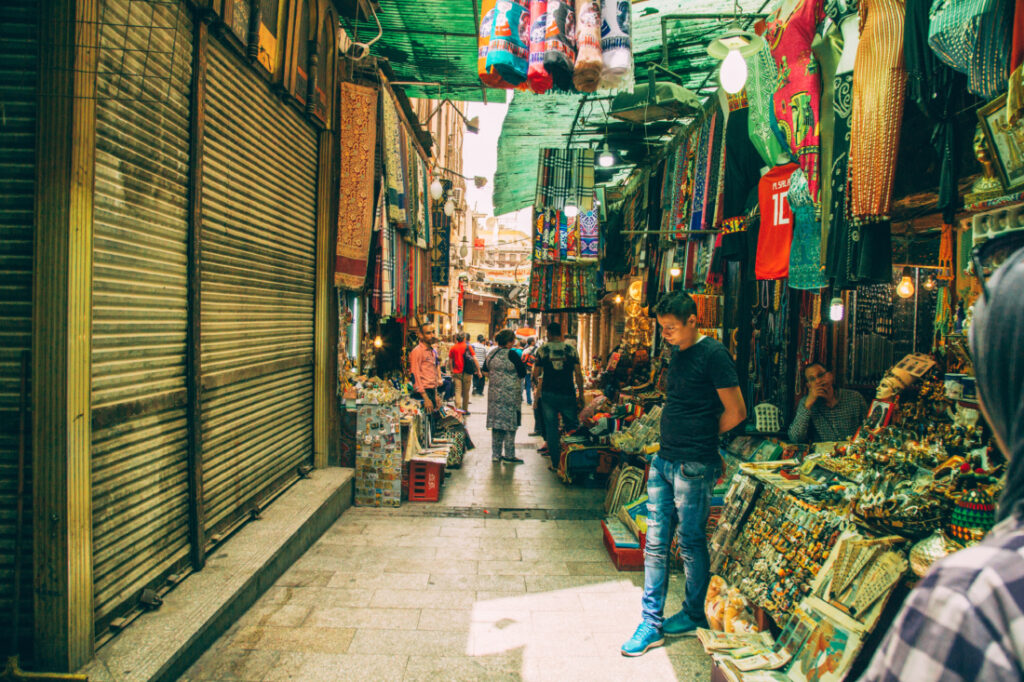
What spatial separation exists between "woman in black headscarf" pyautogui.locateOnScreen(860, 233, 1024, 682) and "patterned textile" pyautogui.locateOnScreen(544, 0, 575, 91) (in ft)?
10.4

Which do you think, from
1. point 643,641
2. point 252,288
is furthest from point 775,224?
point 252,288

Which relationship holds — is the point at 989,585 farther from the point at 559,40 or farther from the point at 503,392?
the point at 503,392

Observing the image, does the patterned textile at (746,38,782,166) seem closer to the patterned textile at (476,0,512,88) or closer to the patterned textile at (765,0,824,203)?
the patterned textile at (765,0,824,203)

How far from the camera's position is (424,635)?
3.56 metres

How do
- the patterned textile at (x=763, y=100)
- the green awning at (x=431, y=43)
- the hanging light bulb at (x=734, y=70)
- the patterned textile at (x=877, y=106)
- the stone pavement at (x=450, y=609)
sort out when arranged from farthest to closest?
the green awning at (x=431, y=43) → the patterned textile at (x=763, y=100) → the hanging light bulb at (x=734, y=70) → the stone pavement at (x=450, y=609) → the patterned textile at (x=877, y=106)

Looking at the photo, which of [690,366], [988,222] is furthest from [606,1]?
[988,222]

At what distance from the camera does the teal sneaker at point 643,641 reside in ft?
11.1

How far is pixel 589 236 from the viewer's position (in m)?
9.11

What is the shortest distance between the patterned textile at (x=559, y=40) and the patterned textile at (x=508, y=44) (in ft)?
0.60

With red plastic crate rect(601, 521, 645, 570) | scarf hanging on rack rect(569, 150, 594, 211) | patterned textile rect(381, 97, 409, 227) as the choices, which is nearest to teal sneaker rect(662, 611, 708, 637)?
red plastic crate rect(601, 521, 645, 570)

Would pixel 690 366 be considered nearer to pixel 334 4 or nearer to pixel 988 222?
pixel 988 222

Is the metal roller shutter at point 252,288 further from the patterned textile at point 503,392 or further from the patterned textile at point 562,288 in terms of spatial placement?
the patterned textile at point 562,288

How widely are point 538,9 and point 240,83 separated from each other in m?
2.45

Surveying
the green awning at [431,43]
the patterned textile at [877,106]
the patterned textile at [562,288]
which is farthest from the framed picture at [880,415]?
the patterned textile at [562,288]
